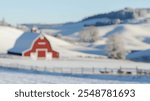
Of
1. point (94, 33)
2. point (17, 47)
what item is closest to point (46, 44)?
point (17, 47)

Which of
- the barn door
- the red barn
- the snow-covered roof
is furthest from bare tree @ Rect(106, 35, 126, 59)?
the barn door

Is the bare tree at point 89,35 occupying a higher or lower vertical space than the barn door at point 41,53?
higher

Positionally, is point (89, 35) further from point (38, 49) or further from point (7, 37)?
point (38, 49)

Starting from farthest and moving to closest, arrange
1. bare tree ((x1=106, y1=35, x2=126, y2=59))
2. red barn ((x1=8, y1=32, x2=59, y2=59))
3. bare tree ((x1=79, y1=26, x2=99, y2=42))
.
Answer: bare tree ((x1=79, y1=26, x2=99, y2=42))
bare tree ((x1=106, y1=35, x2=126, y2=59))
red barn ((x1=8, y1=32, x2=59, y2=59))

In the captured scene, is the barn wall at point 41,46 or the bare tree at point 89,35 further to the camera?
the bare tree at point 89,35

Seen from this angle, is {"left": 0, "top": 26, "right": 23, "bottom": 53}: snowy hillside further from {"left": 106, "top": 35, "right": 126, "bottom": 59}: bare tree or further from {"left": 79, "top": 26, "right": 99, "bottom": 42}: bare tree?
{"left": 79, "top": 26, "right": 99, "bottom": 42}: bare tree

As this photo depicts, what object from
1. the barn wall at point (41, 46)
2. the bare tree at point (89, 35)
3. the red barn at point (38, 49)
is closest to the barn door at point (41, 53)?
the red barn at point (38, 49)

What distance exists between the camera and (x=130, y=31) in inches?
7520

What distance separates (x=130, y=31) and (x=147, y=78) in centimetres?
15918

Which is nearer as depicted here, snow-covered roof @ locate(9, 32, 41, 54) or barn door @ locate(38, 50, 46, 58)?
barn door @ locate(38, 50, 46, 58)

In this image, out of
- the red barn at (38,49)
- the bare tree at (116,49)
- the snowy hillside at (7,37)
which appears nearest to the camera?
the red barn at (38,49)

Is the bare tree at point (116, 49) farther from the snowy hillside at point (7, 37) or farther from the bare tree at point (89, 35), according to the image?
the bare tree at point (89, 35)

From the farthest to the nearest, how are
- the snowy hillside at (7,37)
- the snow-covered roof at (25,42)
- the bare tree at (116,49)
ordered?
the snowy hillside at (7,37) → the bare tree at (116,49) → the snow-covered roof at (25,42)

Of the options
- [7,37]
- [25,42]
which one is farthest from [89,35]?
[25,42]
